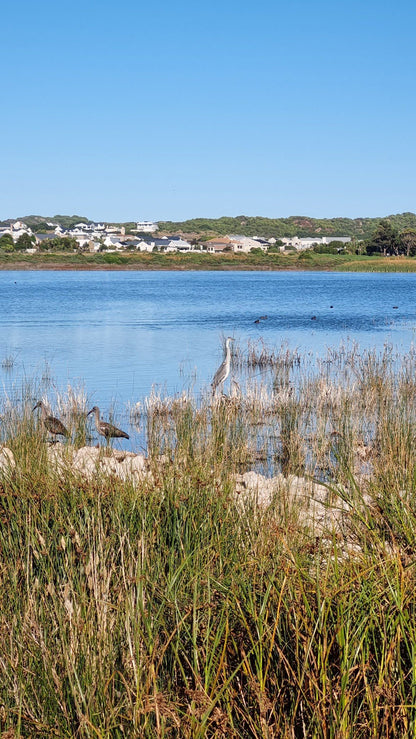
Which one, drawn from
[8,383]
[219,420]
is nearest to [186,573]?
[219,420]

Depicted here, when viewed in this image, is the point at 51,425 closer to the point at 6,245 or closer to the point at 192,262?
the point at 192,262

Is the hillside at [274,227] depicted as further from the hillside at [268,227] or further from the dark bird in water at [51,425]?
the dark bird in water at [51,425]

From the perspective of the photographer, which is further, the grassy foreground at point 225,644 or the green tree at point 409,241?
the green tree at point 409,241

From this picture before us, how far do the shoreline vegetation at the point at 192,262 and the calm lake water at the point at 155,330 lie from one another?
41.9 m

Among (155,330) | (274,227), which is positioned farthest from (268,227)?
(155,330)

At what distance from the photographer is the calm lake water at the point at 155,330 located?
16859mm

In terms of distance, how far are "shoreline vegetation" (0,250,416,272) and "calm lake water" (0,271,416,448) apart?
41.9 meters

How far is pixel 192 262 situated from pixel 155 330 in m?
74.5

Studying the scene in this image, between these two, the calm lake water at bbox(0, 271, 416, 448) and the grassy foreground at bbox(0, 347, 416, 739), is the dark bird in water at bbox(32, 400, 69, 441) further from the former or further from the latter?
the grassy foreground at bbox(0, 347, 416, 739)

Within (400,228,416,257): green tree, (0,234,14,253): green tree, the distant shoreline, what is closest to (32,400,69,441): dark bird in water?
the distant shoreline

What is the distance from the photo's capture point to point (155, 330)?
92.5 feet

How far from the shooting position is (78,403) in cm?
1051

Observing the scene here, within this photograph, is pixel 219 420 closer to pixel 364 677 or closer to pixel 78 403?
pixel 78 403

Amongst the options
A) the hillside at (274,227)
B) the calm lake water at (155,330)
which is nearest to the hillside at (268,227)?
the hillside at (274,227)
